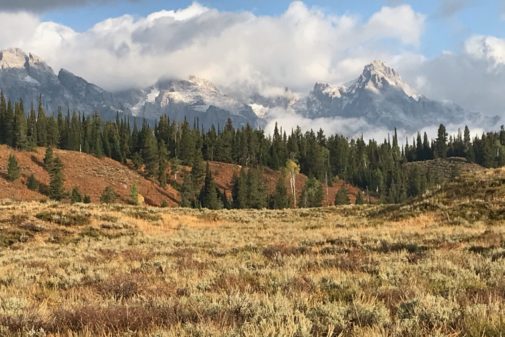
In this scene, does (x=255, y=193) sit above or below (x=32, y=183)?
below

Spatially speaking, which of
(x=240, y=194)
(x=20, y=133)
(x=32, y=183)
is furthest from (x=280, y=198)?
(x=20, y=133)

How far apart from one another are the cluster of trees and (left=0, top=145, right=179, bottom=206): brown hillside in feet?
14.3

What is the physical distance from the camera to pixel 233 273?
1226 cm

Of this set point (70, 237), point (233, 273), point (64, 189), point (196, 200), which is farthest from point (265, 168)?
point (233, 273)

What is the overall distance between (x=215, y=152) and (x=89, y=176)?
179 ft

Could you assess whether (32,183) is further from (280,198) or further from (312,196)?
(312,196)

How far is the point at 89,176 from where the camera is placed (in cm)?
11100

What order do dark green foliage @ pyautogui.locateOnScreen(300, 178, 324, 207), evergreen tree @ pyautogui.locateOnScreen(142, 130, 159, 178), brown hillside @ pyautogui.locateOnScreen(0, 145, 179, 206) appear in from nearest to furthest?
brown hillside @ pyautogui.locateOnScreen(0, 145, 179, 206) < dark green foliage @ pyautogui.locateOnScreen(300, 178, 324, 207) < evergreen tree @ pyautogui.locateOnScreen(142, 130, 159, 178)

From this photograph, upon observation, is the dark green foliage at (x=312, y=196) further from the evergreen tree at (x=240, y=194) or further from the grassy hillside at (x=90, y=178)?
the evergreen tree at (x=240, y=194)

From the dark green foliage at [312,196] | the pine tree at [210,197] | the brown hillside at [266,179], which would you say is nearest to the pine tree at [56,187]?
the pine tree at [210,197]

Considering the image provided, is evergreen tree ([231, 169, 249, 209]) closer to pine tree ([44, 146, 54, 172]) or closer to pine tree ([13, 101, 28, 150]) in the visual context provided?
pine tree ([44, 146, 54, 172])

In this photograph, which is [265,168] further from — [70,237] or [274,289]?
[274,289]

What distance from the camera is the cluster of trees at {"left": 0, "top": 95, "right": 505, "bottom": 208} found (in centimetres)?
11781

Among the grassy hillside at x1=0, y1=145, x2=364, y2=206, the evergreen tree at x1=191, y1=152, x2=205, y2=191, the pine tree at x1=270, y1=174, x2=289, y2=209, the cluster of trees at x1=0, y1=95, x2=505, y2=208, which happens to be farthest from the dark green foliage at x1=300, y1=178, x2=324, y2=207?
the evergreen tree at x1=191, y1=152, x2=205, y2=191
